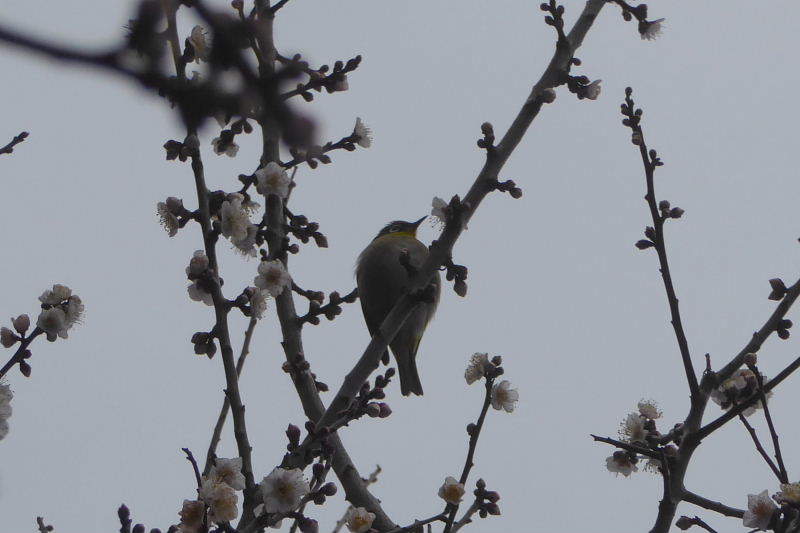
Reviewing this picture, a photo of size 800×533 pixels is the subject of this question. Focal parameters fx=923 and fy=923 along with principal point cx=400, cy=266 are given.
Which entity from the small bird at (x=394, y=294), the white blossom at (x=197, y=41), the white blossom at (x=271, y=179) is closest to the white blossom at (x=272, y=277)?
the white blossom at (x=271, y=179)

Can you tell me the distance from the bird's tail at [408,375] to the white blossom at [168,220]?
9.19 ft

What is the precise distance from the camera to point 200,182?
13.6 feet

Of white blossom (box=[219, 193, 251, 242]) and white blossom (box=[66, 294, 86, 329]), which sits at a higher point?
white blossom (box=[219, 193, 251, 242])

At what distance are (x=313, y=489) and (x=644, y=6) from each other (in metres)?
2.86

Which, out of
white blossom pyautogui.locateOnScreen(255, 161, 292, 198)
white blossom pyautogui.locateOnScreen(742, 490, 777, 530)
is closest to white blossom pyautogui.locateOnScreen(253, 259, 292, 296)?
white blossom pyautogui.locateOnScreen(255, 161, 292, 198)

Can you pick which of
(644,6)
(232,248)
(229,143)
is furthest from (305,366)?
(644,6)

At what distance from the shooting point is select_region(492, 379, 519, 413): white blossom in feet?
14.7

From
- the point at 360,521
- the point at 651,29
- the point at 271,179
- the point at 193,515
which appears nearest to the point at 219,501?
the point at 193,515

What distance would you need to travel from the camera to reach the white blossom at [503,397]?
14.7 feet

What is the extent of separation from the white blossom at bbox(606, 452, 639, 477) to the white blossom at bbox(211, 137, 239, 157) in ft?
8.51

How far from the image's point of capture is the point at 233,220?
4398 mm

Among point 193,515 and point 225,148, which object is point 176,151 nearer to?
point 225,148

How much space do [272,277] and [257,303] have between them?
24 cm

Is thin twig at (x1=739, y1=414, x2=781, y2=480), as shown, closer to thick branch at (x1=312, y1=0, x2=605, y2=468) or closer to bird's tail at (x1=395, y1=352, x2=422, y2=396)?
thick branch at (x1=312, y1=0, x2=605, y2=468)
